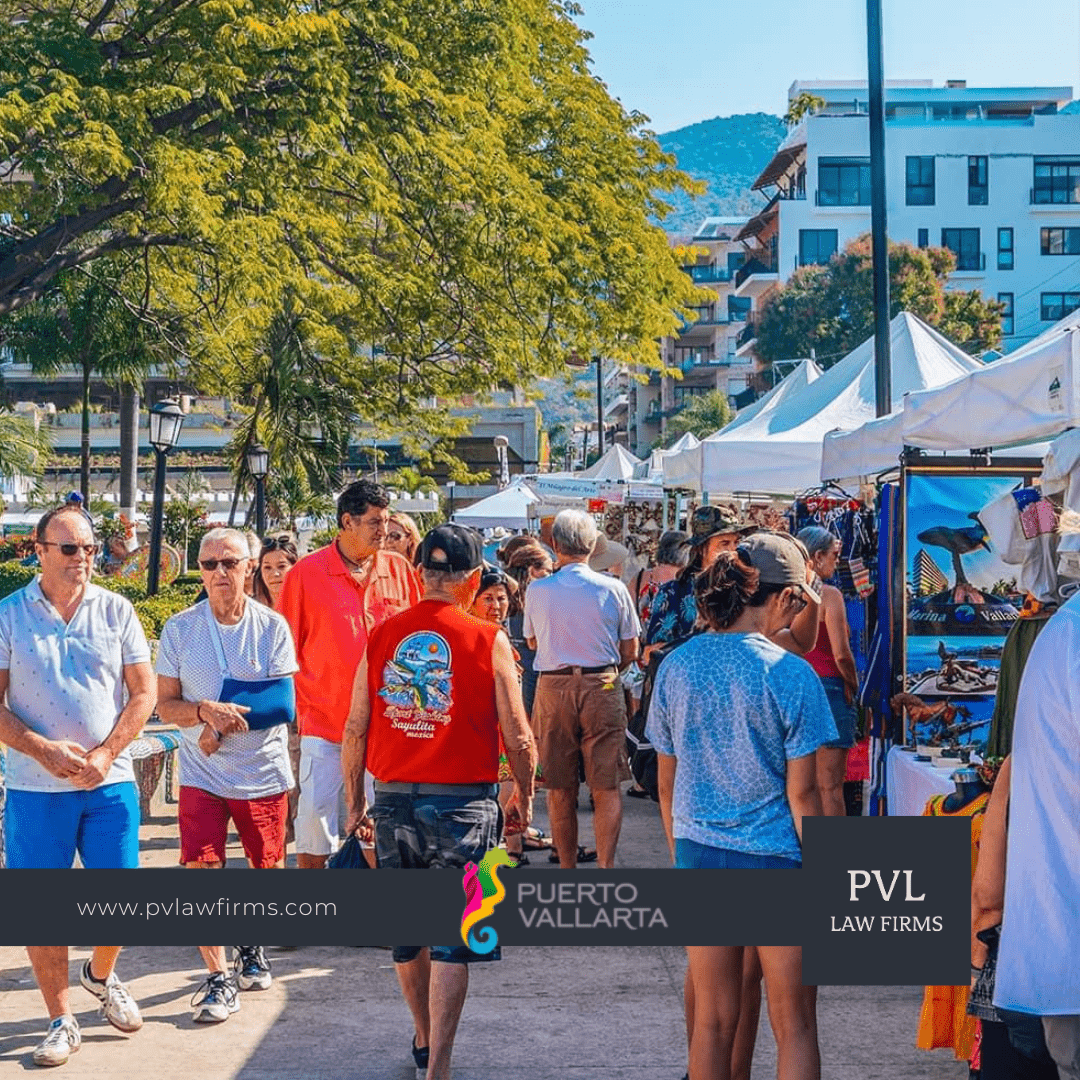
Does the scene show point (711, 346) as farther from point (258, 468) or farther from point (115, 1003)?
point (115, 1003)

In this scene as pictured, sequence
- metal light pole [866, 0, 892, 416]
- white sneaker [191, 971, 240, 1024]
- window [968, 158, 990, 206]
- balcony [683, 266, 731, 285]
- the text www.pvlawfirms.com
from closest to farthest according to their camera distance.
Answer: the text www.pvlawfirms.com < white sneaker [191, 971, 240, 1024] < metal light pole [866, 0, 892, 416] < window [968, 158, 990, 206] < balcony [683, 266, 731, 285]

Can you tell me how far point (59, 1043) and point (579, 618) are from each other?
10.9 feet

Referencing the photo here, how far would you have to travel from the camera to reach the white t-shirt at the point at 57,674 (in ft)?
18.1

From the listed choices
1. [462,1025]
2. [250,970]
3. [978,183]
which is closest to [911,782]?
[462,1025]

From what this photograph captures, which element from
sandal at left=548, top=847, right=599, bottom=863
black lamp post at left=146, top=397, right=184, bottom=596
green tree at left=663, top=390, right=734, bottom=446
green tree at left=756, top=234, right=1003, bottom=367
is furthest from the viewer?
green tree at left=663, top=390, right=734, bottom=446

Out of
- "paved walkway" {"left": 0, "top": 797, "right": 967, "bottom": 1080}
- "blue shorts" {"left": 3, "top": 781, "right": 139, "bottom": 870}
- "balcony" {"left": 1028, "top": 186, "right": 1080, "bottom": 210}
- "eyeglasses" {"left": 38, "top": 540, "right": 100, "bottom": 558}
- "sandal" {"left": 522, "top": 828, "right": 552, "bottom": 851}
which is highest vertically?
"balcony" {"left": 1028, "top": 186, "right": 1080, "bottom": 210}

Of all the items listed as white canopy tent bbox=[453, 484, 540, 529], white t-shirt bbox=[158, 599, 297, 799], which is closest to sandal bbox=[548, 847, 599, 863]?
white t-shirt bbox=[158, 599, 297, 799]

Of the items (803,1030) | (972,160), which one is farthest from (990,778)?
(972,160)

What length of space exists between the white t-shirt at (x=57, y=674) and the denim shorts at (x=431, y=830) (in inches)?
47.4

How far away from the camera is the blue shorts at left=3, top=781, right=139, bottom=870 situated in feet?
18.1

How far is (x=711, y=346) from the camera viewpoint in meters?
103

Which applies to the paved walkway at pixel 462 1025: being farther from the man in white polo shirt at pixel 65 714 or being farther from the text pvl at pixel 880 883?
the text pvl at pixel 880 883

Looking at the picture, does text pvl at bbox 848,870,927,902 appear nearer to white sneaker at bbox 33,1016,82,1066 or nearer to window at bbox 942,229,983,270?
white sneaker at bbox 33,1016,82,1066

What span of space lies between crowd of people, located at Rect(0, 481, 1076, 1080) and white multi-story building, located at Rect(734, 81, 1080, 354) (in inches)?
2822
